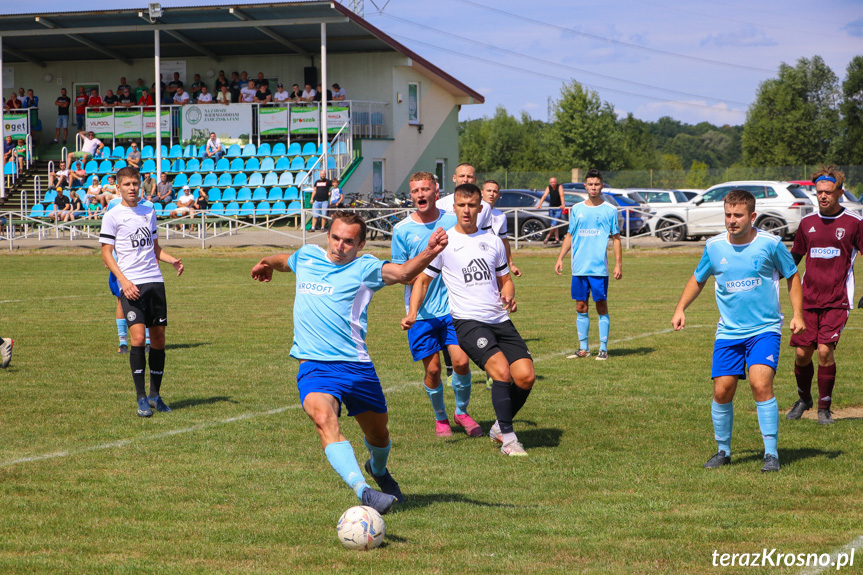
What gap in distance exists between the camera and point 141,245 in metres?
8.85

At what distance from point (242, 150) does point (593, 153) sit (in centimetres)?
4021

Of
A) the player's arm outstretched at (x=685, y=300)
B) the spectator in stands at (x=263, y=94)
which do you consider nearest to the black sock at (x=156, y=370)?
the player's arm outstretched at (x=685, y=300)

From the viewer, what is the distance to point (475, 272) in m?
7.39

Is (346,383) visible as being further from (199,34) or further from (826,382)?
(199,34)

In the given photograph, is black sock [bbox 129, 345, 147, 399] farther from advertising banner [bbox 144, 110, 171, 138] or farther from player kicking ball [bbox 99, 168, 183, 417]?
advertising banner [bbox 144, 110, 171, 138]

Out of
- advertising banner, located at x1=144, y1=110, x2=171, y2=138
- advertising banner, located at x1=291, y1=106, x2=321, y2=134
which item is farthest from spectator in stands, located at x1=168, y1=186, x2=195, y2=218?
advertising banner, located at x1=291, y1=106, x2=321, y2=134

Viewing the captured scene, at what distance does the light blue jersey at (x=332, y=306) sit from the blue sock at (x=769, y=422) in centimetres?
282

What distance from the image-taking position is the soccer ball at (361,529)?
490 cm

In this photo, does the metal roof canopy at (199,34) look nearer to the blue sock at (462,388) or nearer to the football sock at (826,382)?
the blue sock at (462,388)

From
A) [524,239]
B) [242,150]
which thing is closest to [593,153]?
[242,150]

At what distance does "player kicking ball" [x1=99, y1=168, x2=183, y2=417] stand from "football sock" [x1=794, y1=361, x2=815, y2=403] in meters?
5.49

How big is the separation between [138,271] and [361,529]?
187 inches

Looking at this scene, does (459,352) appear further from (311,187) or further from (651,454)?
(311,187)

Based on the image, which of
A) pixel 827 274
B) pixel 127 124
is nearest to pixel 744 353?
pixel 827 274
